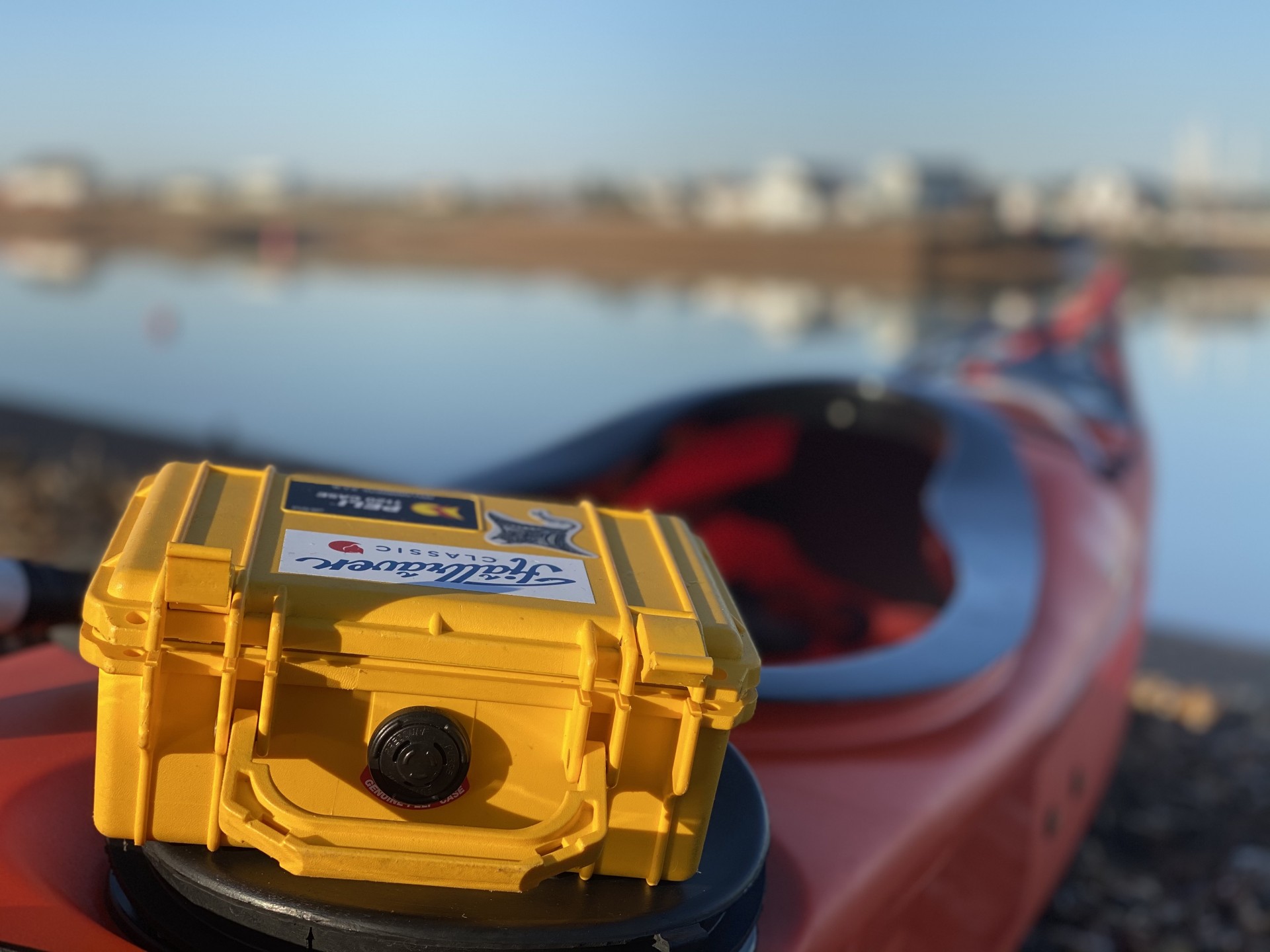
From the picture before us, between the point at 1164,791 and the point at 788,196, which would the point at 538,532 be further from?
the point at 788,196

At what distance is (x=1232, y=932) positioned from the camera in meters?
3.13

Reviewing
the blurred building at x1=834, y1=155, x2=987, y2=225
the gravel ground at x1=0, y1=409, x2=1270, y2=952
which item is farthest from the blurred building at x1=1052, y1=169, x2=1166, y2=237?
the gravel ground at x1=0, y1=409, x2=1270, y2=952

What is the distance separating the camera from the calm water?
9.42 m

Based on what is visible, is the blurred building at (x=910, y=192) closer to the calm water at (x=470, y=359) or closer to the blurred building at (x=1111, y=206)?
the blurred building at (x=1111, y=206)

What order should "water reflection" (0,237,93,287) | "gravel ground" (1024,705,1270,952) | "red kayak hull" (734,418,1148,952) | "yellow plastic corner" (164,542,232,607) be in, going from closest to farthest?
"yellow plastic corner" (164,542,232,607) < "red kayak hull" (734,418,1148,952) < "gravel ground" (1024,705,1270,952) < "water reflection" (0,237,93,287)

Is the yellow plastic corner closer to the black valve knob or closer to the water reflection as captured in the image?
the black valve knob

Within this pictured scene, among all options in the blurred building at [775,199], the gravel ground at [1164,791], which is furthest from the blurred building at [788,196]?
the gravel ground at [1164,791]

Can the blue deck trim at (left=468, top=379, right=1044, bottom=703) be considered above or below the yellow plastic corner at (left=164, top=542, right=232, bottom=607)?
below

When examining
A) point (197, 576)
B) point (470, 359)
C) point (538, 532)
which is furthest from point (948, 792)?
point (470, 359)

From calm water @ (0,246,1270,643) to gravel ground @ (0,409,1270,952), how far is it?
1.68 metres

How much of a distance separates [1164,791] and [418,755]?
360 centimetres

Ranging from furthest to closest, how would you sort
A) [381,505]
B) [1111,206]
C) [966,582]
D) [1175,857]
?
1. [1111,206]
2. [1175,857]
3. [966,582]
4. [381,505]

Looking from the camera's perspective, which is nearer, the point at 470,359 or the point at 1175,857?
the point at 1175,857

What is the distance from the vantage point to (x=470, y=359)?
612 inches
